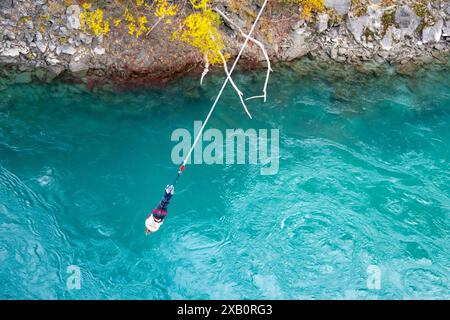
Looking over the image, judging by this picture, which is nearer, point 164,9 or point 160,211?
point 160,211

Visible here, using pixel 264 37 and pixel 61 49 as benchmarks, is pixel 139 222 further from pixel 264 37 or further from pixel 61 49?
pixel 264 37

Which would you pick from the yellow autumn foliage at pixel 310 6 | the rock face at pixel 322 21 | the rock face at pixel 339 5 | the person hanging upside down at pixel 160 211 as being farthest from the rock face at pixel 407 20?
the person hanging upside down at pixel 160 211

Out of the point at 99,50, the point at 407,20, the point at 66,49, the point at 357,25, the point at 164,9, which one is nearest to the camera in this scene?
the point at 164,9

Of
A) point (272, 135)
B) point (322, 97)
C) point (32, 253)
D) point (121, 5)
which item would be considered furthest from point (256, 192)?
point (121, 5)

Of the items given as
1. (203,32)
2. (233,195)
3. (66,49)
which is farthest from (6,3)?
(233,195)

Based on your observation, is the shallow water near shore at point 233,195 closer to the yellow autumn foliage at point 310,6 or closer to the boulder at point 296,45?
the boulder at point 296,45

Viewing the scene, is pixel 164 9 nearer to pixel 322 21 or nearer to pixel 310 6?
pixel 310 6
